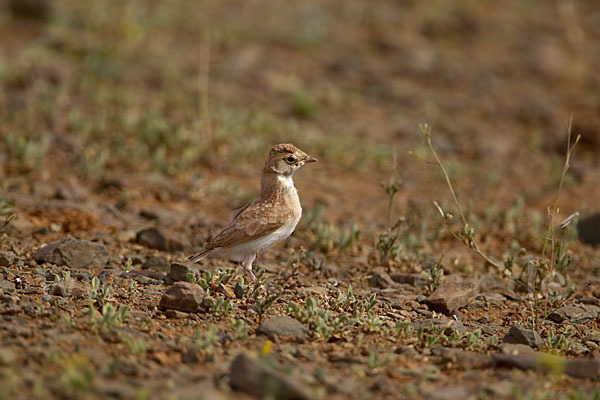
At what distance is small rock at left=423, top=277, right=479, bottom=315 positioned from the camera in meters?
5.67

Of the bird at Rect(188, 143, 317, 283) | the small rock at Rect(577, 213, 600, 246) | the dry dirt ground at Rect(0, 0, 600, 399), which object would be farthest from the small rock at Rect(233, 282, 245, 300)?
the small rock at Rect(577, 213, 600, 246)

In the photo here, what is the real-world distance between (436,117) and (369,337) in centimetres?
723

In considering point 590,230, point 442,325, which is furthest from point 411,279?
point 590,230

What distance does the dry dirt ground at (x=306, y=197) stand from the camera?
14.3ft

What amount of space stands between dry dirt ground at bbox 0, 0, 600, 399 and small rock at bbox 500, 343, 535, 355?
27 millimetres

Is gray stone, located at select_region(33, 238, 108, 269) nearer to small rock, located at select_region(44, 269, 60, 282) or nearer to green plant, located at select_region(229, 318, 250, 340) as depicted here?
small rock, located at select_region(44, 269, 60, 282)

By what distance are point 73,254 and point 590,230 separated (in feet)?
17.0

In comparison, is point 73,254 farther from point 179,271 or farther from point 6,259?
point 179,271

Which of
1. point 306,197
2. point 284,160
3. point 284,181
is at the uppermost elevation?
point 284,160

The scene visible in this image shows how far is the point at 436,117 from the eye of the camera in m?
11.6

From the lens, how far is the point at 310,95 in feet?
39.2

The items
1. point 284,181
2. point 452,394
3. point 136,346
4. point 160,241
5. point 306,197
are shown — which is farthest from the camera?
point 306,197

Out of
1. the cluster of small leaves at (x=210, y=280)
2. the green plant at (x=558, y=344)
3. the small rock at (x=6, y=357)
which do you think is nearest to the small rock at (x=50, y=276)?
the cluster of small leaves at (x=210, y=280)

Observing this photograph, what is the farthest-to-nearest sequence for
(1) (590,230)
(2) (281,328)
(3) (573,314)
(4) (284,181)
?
(1) (590,230) → (4) (284,181) → (3) (573,314) → (2) (281,328)
